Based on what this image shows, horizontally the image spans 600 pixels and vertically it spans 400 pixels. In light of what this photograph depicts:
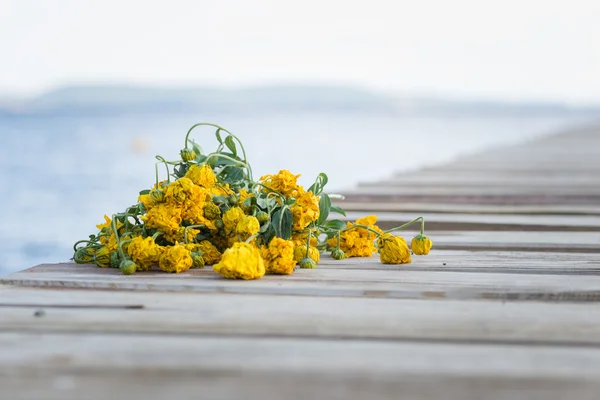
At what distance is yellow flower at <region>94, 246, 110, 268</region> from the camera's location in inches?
45.2

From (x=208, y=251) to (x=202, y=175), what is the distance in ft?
0.38

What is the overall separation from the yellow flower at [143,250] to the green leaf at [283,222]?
17cm

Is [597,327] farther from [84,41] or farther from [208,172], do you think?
[84,41]

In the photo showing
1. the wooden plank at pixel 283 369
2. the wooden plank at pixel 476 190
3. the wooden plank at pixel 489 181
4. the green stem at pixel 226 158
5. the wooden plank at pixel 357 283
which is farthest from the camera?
the wooden plank at pixel 489 181

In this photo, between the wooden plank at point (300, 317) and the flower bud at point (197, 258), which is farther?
the flower bud at point (197, 258)

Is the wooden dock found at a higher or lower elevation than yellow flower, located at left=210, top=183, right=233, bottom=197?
lower

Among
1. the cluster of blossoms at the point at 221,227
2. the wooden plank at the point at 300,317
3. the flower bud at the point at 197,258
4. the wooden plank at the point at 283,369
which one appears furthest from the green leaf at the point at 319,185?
the wooden plank at the point at 283,369

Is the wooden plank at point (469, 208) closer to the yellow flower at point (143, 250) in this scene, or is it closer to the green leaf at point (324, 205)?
the green leaf at point (324, 205)

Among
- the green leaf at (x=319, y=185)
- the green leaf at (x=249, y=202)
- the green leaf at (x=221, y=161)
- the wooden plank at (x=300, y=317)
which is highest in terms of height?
the green leaf at (x=221, y=161)

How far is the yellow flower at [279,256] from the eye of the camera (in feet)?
3.53

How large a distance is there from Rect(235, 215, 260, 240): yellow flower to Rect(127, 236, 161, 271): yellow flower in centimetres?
12

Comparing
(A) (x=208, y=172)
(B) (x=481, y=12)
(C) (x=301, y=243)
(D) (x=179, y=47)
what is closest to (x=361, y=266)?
(C) (x=301, y=243)

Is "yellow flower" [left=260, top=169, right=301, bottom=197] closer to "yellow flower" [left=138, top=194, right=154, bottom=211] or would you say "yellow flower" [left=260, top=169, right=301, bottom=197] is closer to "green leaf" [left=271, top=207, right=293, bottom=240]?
"green leaf" [left=271, top=207, right=293, bottom=240]

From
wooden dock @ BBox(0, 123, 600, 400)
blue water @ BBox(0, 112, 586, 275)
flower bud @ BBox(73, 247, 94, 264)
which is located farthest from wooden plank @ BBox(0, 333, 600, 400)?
blue water @ BBox(0, 112, 586, 275)
